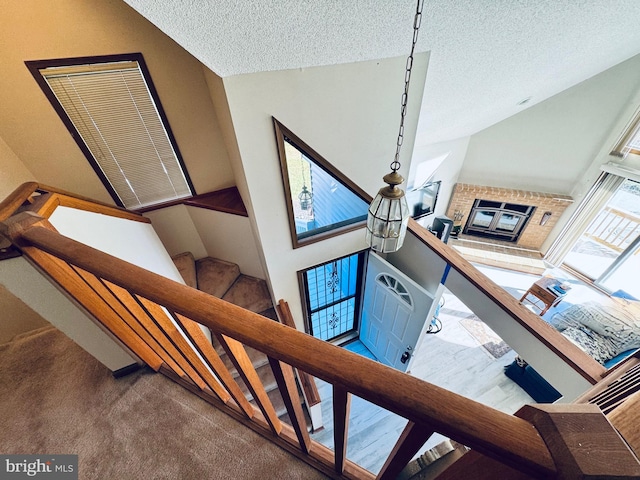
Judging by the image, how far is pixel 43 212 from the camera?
1102 millimetres

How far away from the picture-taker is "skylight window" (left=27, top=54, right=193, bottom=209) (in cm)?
198

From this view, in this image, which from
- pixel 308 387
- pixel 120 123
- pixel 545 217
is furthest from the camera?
pixel 545 217

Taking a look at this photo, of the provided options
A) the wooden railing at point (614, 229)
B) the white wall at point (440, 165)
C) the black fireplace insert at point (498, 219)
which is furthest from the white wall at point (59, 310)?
the wooden railing at point (614, 229)

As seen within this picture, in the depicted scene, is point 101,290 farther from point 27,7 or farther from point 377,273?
point 377,273

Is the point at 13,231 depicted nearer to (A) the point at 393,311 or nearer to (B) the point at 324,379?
(B) the point at 324,379

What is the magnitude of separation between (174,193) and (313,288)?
73.3 inches

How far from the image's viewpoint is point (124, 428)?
1.05 metres

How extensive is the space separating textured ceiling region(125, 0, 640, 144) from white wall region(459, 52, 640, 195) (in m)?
2.31

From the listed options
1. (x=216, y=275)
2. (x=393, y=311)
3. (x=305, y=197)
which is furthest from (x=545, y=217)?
(x=216, y=275)

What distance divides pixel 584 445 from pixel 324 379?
342 millimetres

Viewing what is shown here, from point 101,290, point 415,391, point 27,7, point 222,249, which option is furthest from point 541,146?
point 27,7

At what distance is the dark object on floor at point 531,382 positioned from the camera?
2955mm

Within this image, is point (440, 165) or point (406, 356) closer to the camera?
point (406, 356)

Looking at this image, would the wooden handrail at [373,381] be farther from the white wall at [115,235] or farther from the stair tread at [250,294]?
the stair tread at [250,294]
